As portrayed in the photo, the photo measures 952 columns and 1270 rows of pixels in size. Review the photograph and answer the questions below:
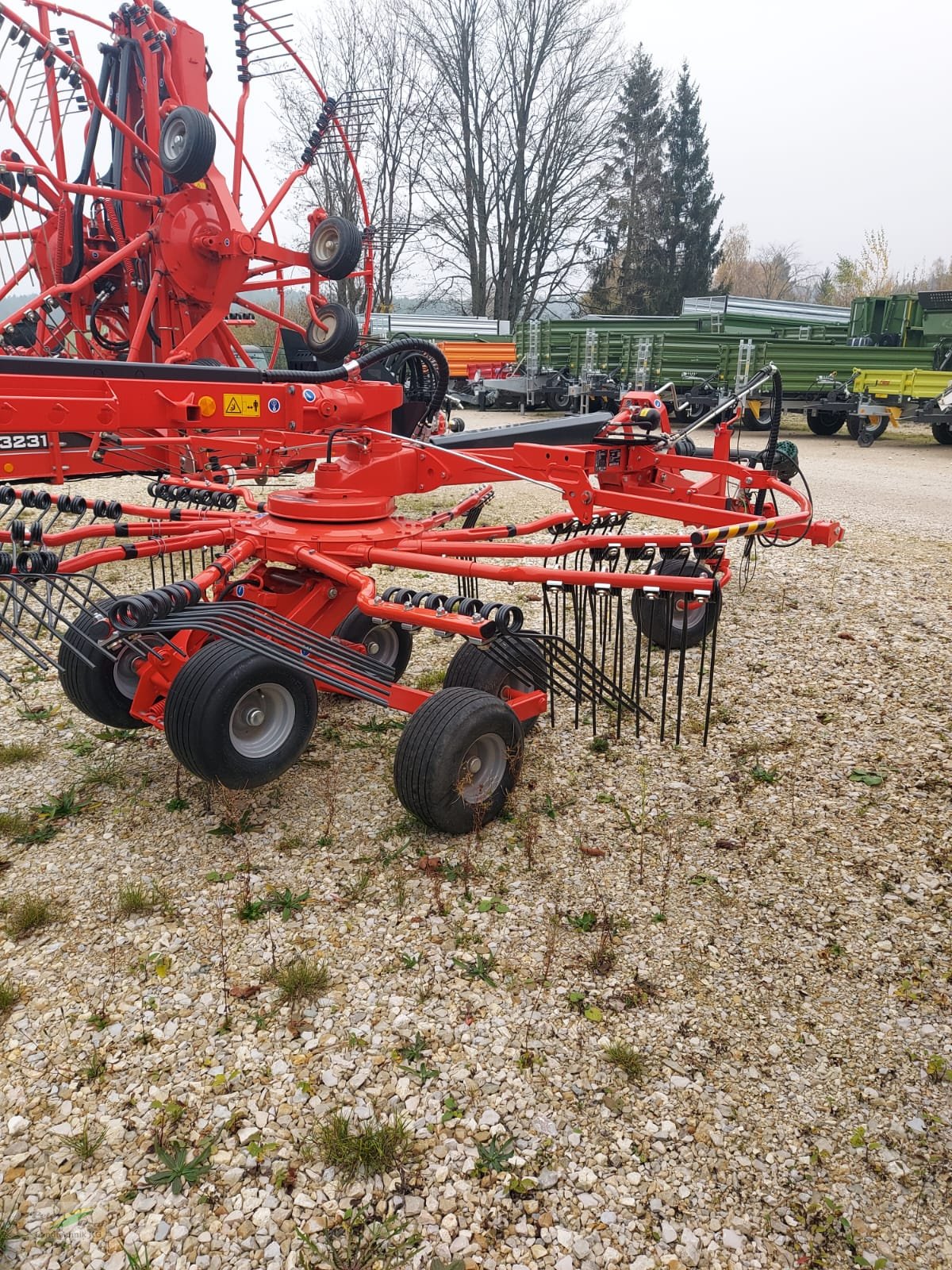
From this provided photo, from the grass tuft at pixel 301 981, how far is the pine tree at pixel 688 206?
3820 centimetres

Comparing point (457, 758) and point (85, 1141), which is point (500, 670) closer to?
point (457, 758)

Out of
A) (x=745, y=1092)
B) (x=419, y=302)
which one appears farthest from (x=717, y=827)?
(x=419, y=302)

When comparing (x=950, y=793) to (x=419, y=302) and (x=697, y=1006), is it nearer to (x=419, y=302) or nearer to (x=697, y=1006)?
(x=697, y=1006)

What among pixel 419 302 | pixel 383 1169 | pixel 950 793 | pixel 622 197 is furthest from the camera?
pixel 622 197

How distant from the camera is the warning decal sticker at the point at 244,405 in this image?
176 inches

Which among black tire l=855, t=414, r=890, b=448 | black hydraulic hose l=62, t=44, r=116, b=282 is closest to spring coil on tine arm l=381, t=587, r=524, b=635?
black hydraulic hose l=62, t=44, r=116, b=282

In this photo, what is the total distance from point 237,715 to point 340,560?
0.96 metres

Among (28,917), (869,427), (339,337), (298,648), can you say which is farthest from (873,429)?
(28,917)

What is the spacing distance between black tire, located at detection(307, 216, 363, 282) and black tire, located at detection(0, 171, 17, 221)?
310 cm

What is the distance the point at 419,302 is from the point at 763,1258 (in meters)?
33.8

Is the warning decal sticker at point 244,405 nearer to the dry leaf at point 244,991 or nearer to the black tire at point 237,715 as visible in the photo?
the black tire at point 237,715

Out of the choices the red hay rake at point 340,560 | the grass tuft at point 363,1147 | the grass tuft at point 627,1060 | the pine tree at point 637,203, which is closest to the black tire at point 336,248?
the red hay rake at point 340,560

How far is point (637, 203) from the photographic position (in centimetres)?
3597

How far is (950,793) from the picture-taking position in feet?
12.6
